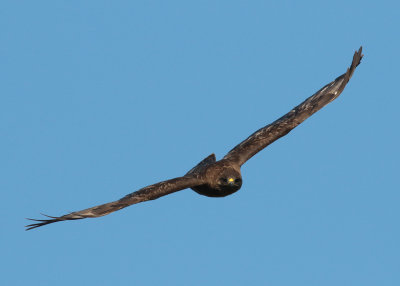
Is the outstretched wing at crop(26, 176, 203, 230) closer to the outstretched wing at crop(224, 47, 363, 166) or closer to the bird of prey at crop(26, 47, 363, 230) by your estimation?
the bird of prey at crop(26, 47, 363, 230)

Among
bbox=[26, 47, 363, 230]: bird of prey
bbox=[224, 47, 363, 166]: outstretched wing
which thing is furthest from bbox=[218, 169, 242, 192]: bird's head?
bbox=[224, 47, 363, 166]: outstretched wing

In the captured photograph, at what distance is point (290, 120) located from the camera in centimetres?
2200

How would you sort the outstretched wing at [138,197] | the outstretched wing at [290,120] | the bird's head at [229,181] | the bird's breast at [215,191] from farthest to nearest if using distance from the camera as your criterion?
the outstretched wing at [290,120]
the bird's breast at [215,191]
the bird's head at [229,181]
the outstretched wing at [138,197]

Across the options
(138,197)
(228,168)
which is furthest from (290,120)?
(138,197)

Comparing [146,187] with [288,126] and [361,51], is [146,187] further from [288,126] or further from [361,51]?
[361,51]

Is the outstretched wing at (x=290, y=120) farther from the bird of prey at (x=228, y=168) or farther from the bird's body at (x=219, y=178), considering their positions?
the bird's body at (x=219, y=178)

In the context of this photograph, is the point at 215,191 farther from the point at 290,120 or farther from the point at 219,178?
the point at 290,120

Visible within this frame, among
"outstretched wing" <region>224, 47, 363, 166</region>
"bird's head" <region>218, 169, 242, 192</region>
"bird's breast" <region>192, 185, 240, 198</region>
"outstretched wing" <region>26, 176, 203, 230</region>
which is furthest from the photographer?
"outstretched wing" <region>224, 47, 363, 166</region>

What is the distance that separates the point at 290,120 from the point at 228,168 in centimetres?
279

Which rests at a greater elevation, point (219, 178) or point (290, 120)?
point (290, 120)

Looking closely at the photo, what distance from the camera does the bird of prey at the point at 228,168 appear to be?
1853 centimetres

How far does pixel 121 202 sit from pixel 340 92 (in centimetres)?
699

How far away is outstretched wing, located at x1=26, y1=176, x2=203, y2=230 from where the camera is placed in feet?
59.3

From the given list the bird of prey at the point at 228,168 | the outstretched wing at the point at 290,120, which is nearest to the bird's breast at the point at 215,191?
the bird of prey at the point at 228,168
